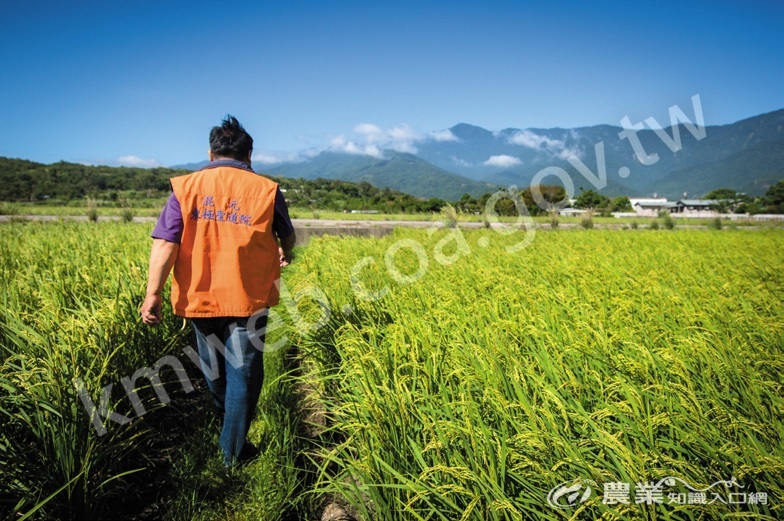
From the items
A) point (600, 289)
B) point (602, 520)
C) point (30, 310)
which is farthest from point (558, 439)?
point (30, 310)

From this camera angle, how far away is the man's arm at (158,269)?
1.84 m

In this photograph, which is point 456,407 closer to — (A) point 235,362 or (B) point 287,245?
(A) point 235,362

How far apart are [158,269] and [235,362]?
601 mm

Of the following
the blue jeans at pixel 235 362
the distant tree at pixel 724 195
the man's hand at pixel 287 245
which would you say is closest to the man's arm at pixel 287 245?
the man's hand at pixel 287 245

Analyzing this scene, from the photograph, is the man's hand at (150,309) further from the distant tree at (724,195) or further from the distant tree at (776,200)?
the distant tree at (724,195)

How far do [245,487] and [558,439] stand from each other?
1526mm

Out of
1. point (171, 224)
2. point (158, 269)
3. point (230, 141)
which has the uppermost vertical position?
point (230, 141)

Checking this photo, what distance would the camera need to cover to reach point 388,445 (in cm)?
130

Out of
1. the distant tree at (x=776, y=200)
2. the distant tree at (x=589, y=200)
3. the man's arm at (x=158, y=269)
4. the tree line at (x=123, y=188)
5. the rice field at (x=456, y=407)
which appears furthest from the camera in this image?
the distant tree at (x=776, y=200)

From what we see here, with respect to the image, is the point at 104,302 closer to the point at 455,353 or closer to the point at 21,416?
the point at 21,416

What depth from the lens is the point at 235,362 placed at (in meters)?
2.00

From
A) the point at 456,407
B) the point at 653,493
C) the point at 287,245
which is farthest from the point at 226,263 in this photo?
the point at 653,493

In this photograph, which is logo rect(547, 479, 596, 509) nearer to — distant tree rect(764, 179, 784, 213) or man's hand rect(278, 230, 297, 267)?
man's hand rect(278, 230, 297, 267)

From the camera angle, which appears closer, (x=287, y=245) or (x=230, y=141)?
(x=230, y=141)
